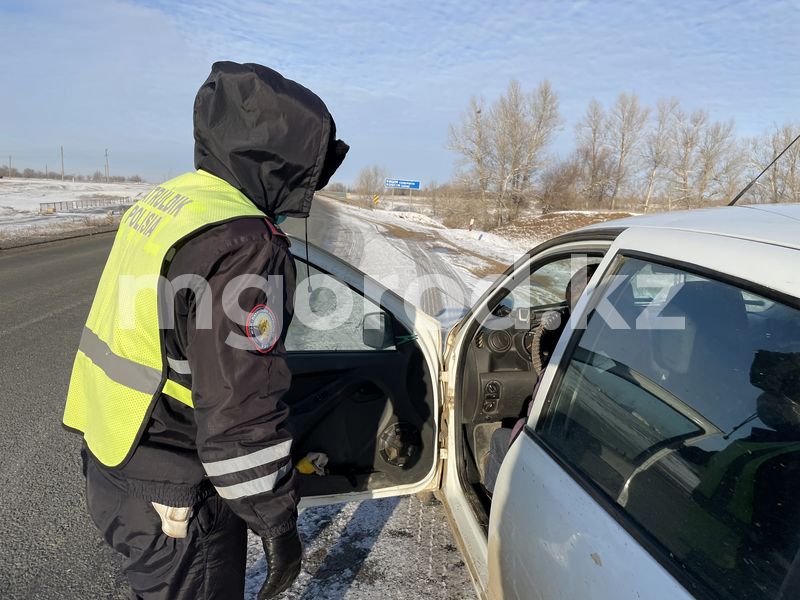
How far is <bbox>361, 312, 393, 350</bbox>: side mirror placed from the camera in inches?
105

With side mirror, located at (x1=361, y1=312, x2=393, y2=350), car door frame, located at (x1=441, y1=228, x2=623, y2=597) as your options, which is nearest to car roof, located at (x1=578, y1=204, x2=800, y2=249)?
car door frame, located at (x1=441, y1=228, x2=623, y2=597)

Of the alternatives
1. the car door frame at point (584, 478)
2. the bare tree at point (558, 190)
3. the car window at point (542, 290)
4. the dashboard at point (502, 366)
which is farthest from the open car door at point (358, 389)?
the bare tree at point (558, 190)

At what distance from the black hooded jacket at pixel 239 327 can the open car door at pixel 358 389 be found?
109cm

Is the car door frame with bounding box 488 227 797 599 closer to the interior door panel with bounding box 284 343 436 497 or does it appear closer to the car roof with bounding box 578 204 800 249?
the car roof with bounding box 578 204 800 249

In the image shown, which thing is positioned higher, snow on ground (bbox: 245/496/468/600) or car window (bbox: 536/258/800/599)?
car window (bbox: 536/258/800/599)

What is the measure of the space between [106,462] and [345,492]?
1.37 meters

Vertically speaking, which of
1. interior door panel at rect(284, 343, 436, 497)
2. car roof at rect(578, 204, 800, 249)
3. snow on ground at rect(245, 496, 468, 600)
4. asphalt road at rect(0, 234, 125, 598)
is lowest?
asphalt road at rect(0, 234, 125, 598)

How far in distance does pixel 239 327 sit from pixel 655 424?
1.09 m

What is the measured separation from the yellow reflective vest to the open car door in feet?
3.48

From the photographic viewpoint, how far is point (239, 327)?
125 cm

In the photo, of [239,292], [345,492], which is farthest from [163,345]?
[345,492]

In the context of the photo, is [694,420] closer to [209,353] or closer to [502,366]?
[209,353]

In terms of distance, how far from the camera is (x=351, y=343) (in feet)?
9.07

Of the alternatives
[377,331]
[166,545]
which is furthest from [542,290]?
[166,545]
